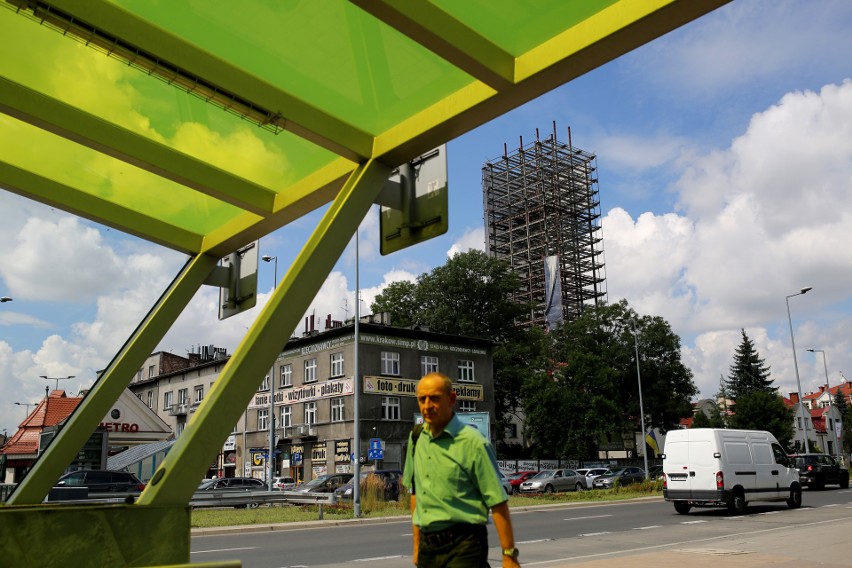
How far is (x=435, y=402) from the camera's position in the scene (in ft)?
12.0

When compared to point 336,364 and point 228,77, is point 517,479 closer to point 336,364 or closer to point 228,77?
point 336,364

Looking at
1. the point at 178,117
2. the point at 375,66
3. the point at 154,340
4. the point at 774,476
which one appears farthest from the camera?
the point at 774,476

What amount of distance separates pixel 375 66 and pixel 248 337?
5.65ft

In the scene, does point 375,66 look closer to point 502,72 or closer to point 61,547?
point 502,72

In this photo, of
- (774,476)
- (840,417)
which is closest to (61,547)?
(774,476)

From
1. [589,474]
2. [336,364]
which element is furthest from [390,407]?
[589,474]

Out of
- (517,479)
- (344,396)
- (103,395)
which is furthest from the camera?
(344,396)

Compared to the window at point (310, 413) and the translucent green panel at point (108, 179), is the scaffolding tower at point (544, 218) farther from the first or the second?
the translucent green panel at point (108, 179)

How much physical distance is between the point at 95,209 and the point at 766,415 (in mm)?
60522

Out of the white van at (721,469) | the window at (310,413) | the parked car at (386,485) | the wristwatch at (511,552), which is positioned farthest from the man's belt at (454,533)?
the window at (310,413)

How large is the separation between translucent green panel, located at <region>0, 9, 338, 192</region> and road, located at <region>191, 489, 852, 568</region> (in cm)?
869

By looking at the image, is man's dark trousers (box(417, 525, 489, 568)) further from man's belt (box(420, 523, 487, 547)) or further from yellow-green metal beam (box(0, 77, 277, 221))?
yellow-green metal beam (box(0, 77, 277, 221))

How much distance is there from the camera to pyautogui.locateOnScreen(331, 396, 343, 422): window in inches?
1816

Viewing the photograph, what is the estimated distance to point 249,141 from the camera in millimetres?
5090
